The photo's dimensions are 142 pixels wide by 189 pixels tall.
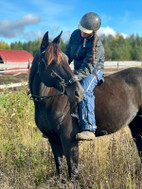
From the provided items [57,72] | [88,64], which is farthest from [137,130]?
[57,72]

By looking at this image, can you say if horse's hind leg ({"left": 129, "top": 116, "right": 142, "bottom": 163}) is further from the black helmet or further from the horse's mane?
the horse's mane

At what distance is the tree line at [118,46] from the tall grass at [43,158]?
5567 cm

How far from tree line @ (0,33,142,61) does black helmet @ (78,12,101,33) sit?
57204 mm

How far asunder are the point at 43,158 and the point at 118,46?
9069cm

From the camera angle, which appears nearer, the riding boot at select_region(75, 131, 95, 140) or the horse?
the horse

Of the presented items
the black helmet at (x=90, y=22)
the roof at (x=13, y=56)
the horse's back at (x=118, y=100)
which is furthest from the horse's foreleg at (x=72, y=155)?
the roof at (x=13, y=56)

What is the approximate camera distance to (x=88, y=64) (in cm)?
325

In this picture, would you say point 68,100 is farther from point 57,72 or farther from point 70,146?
point 70,146

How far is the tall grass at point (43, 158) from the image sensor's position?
298cm

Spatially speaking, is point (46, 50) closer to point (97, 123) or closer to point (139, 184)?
point (97, 123)

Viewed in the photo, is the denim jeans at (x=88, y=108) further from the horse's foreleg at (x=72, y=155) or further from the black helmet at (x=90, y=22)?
the black helmet at (x=90, y=22)

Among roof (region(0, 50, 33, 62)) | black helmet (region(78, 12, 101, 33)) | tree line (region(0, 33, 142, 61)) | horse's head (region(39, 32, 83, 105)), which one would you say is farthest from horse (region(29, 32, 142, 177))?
tree line (region(0, 33, 142, 61))

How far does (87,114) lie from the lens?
125 inches

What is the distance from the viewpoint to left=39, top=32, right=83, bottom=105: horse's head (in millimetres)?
2770
